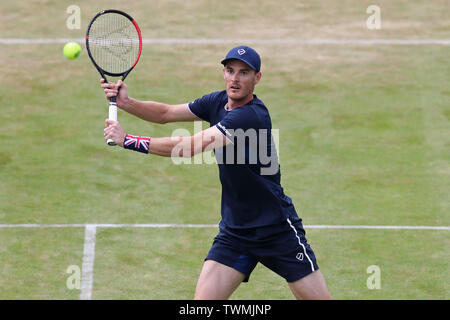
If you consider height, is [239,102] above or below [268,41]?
below

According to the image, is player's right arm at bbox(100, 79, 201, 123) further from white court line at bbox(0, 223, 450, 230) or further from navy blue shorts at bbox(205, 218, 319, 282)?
white court line at bbox(0, 223, 450, 230)

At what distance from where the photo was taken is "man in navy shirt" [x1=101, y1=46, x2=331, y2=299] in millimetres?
7781

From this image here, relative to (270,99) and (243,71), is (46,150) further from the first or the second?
(243,71)

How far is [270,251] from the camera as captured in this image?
8.06m

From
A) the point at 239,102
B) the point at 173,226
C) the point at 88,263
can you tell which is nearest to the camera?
the point at 239,102

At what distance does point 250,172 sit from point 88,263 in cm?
353

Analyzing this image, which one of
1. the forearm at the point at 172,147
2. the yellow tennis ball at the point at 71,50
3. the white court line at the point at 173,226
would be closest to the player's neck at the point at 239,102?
the forearm at the point at 172,147

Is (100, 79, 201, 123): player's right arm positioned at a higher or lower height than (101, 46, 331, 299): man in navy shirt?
higher

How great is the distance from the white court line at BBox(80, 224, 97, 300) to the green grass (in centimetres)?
8

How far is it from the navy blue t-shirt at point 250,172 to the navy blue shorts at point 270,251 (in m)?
0.08

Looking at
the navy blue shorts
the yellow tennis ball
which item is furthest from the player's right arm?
the yellow tennis ball

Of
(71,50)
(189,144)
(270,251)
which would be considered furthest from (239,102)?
(71,50)

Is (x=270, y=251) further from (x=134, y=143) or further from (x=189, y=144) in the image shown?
(x=134, y=143)

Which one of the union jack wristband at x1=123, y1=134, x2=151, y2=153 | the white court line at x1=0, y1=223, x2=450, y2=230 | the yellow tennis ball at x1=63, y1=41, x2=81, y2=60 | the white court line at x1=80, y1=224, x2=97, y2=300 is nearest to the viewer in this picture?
the union jack wristband at x1=123, y1=134, x2=151, y2=153
